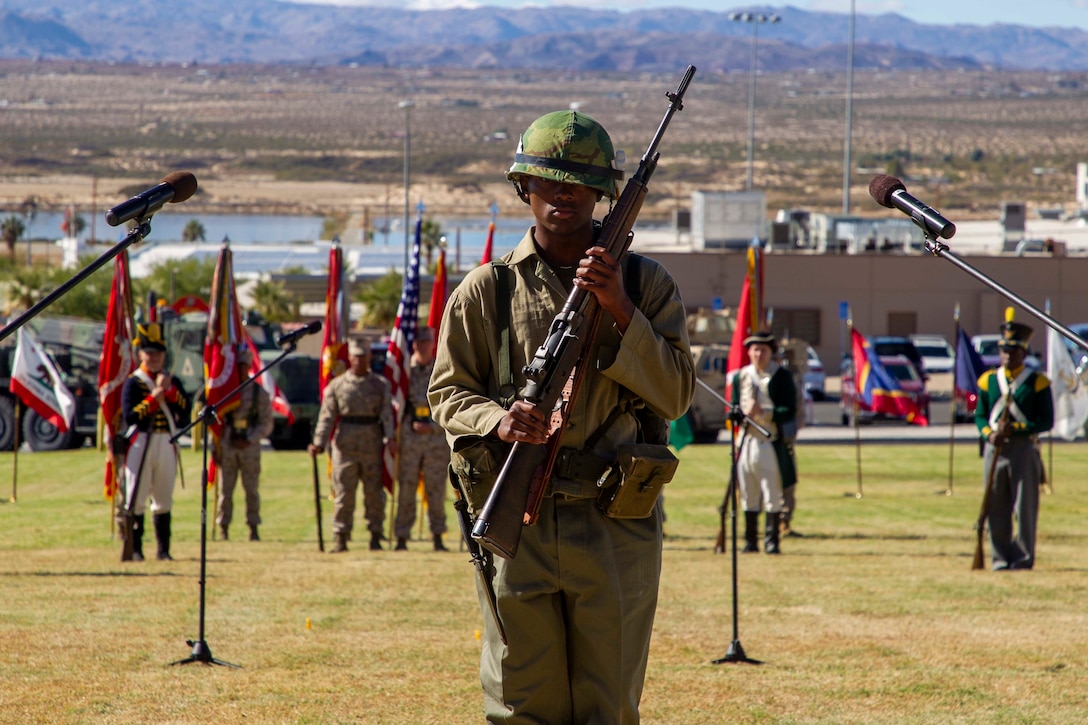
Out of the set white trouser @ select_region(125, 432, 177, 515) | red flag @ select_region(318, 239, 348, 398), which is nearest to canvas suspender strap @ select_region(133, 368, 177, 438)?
white trouser @ select_region(125, 432, 177, 515)

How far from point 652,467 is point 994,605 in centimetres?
588

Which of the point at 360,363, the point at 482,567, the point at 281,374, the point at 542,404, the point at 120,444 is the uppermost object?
the point at 542,404

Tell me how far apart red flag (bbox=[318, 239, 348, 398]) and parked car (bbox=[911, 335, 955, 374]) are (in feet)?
82.2

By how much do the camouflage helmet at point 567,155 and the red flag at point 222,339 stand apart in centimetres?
1018

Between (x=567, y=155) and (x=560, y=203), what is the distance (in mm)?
155

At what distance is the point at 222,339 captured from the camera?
14555mm

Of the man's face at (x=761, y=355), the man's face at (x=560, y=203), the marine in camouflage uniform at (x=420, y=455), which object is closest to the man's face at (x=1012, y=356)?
the man's face at (x=761, y=355)

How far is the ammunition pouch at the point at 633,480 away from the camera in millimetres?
4320

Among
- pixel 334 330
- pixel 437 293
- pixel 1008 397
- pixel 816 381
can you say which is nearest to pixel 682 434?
pixel 437 293

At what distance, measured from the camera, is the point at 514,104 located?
19100 cm

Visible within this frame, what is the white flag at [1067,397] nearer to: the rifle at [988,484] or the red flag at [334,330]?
the rifle at [988,484]

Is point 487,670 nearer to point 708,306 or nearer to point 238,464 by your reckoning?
point 238,464

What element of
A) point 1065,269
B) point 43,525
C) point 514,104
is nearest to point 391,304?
point 1065,269

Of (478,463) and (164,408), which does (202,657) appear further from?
(164,408)
